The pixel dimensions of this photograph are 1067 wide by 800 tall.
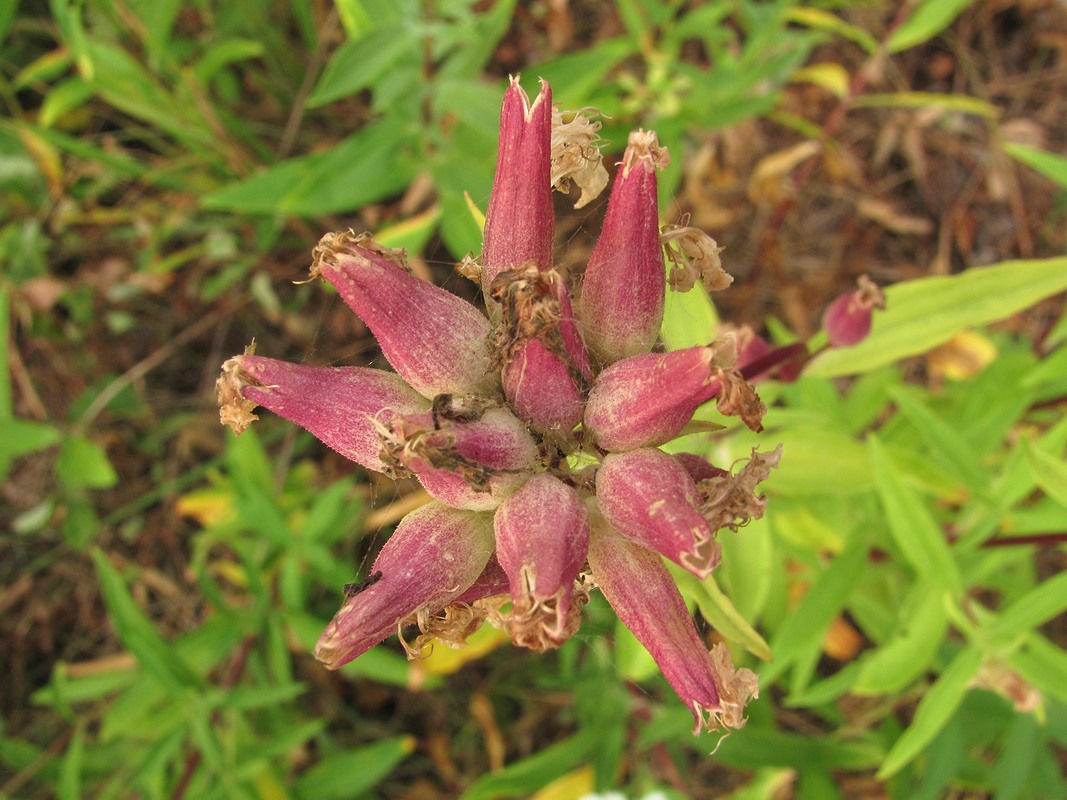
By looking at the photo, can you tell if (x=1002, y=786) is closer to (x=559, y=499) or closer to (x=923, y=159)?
(x=559, y=499)

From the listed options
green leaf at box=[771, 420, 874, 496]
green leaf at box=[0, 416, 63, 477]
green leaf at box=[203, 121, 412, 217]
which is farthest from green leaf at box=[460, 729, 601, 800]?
green leaf at box=[0, 416, 63, 477]

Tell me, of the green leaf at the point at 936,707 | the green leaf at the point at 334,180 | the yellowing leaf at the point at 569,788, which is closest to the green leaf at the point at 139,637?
the green leaf at the point at 334,180

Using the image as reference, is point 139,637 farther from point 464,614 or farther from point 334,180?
point 464,614

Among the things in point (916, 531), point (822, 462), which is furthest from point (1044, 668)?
point (822, 462)

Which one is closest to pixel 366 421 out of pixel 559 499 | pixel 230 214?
pixel 559 499

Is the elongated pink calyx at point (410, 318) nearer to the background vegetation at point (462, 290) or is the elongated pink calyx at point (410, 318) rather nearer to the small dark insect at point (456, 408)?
the small dark insect at point (456, 408)
